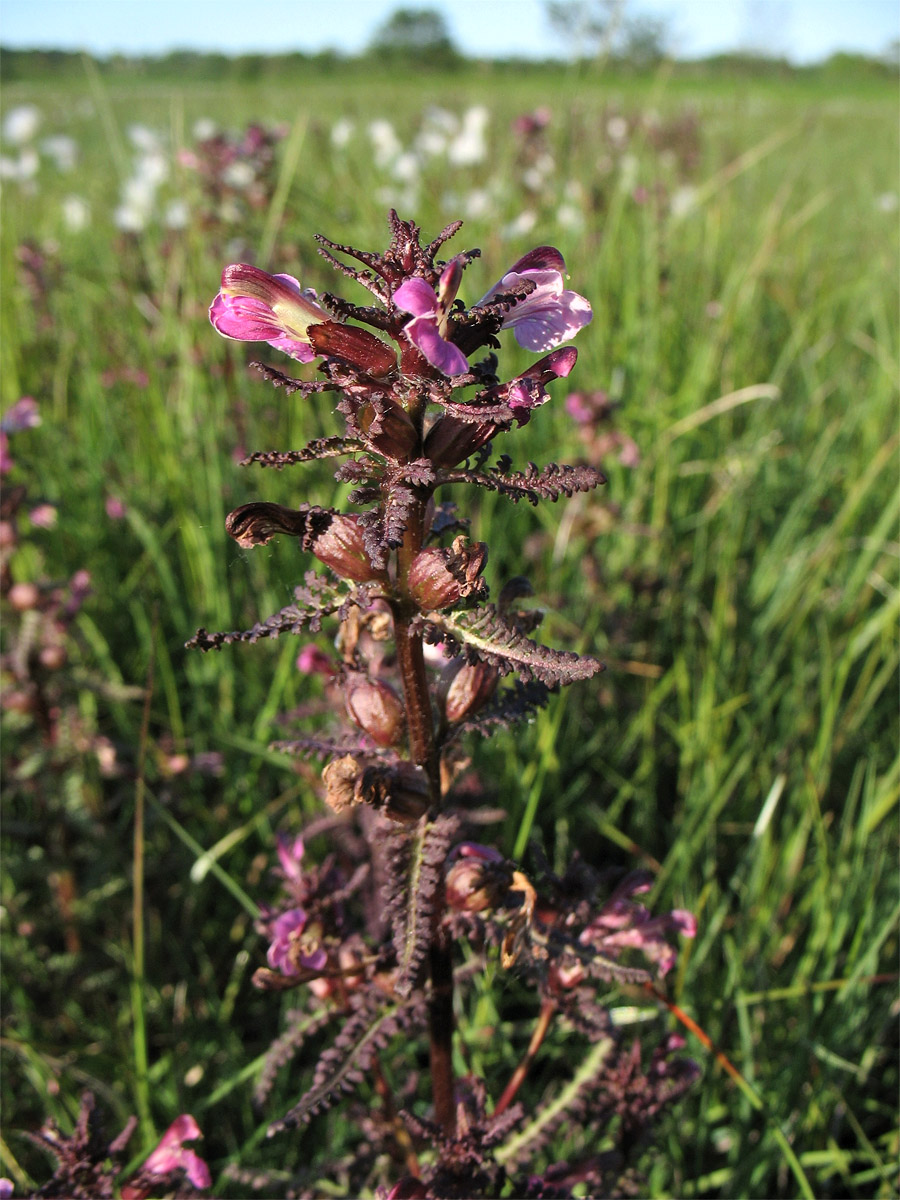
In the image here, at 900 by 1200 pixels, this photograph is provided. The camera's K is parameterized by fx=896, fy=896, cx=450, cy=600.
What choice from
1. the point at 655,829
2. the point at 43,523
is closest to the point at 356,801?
the point at 655,829

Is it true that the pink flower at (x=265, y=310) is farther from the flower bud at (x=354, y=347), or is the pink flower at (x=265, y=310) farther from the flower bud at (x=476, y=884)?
the flower bud at (x=476, y=884)

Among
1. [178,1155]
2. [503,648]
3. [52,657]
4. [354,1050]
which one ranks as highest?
[503,648]

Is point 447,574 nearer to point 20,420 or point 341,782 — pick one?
point 341,782

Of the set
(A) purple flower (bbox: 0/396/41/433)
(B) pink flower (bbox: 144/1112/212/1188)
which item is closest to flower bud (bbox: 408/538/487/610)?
(B) pink flower (bbox: 144/1112/212/1188)

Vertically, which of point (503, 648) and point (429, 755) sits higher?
point (503, 648)

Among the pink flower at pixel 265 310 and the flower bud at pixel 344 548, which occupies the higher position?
the pink flower at pixel 265 310

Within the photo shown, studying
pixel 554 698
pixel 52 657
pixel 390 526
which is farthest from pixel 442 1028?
pixel 52 657

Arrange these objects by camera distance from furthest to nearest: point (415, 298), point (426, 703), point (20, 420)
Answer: point (20, 420) < point (426, 703) < point (415, 298)

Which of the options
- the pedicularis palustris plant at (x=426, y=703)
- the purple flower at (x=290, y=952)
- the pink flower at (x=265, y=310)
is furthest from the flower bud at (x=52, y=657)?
the pink flower at (x=265, y=310)
